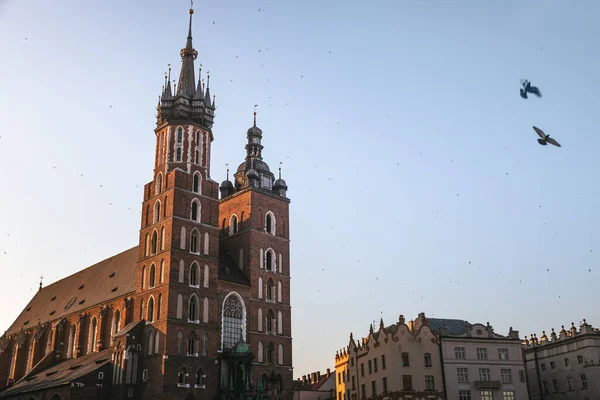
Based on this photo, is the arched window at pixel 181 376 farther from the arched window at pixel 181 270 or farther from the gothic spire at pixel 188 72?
the gothic spire at pixel 188 72

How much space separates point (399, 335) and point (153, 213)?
84.0ft

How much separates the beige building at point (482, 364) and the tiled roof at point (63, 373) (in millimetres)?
31055

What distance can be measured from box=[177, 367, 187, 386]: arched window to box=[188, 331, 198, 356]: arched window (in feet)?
5.42

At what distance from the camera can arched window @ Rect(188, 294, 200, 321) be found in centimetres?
5766

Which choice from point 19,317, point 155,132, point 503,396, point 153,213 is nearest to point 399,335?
point 503,396

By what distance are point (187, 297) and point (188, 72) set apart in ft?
80.9

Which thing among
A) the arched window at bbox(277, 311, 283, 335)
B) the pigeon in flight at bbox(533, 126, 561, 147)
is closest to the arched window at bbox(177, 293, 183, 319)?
the arched window at bbox(277, 311, 283, 335)

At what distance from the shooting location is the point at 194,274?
2333 inches

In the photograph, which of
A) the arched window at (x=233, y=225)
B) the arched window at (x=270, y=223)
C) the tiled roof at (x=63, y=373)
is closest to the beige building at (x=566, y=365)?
the arched window at (x=270, y=223)

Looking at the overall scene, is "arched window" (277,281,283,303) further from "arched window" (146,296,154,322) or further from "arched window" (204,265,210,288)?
"arched window" (146,296,154,322)

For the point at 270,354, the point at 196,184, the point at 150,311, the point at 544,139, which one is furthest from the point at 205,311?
the point at 544,139

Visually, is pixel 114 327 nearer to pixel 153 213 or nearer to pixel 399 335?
pixel 153 213

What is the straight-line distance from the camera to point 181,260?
5847cm

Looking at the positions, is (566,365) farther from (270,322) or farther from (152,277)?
(152,277)
